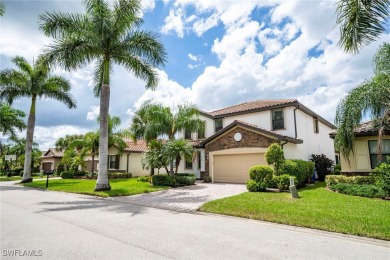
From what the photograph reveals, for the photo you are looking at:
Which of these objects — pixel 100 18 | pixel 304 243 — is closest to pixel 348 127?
pixel 304 243

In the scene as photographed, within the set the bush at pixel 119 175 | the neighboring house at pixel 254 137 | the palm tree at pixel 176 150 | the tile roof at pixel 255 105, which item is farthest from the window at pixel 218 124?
the bush at pixel 119 175

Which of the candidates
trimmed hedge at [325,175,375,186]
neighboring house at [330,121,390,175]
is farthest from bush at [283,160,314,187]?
neighboring house at [330,121,390,175]

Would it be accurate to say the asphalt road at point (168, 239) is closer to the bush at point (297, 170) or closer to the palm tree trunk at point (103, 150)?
the palm tree trunk at point (103, 150)

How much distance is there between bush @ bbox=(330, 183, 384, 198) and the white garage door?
5643mm

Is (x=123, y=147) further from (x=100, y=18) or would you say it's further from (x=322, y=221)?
(x=322, y=221)

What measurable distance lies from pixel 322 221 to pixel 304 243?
75.4 inches

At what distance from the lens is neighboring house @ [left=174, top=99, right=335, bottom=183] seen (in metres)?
17.4

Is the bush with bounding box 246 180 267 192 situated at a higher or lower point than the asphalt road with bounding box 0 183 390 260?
higher

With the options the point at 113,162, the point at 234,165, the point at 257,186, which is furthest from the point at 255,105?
the point at 113,162

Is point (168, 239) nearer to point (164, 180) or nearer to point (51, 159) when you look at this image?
point (164, 180)

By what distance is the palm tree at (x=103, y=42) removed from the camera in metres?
14.1

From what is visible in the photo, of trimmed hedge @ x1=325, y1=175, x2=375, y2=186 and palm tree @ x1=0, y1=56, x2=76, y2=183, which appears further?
palm tree @ x1=0, y1=56, x2=76, y2=183

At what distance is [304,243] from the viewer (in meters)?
5.44

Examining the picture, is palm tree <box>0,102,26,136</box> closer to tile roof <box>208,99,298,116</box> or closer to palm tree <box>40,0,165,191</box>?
palm tree <box>40,0,165,191</box>
